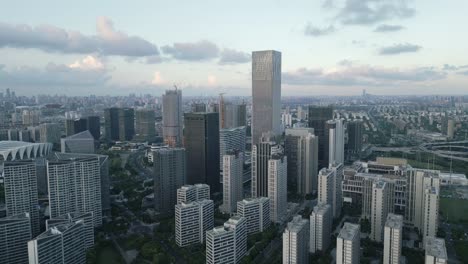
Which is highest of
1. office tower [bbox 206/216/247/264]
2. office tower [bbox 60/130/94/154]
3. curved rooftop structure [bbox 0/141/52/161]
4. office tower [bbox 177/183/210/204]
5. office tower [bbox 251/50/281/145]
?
office tower [bbox 251/50/281/145]

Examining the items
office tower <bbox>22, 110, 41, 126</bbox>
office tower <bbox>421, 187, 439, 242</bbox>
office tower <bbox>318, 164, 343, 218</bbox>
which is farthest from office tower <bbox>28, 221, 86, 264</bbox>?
office tower <bbox>22, 110, 41, 126</bbox>

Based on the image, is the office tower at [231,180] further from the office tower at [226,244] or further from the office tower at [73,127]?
the office tower at [73,127]

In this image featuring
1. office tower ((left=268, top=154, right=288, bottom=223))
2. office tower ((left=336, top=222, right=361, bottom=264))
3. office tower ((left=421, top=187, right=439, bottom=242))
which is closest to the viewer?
office tower ((left=336, top=222, right=361, bottom=264))

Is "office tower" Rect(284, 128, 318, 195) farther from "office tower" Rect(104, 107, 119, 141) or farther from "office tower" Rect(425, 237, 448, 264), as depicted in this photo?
"office tower" Rect(104, 107, 119, 141)

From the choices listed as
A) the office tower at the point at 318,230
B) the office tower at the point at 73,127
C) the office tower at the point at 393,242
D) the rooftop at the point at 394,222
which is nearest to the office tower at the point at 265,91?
the office tower at the point at 318,230

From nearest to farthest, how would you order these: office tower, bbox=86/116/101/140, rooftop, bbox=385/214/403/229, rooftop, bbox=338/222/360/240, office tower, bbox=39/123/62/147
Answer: rooftop, bbox=338/222/360/240
rooftop, bbox=385/214/403/229
office tower, bbox=39/123/62/147
office tower, bbox=86/116/101/140

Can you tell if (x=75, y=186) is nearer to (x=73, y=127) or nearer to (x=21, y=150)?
(x=21, y=150)
